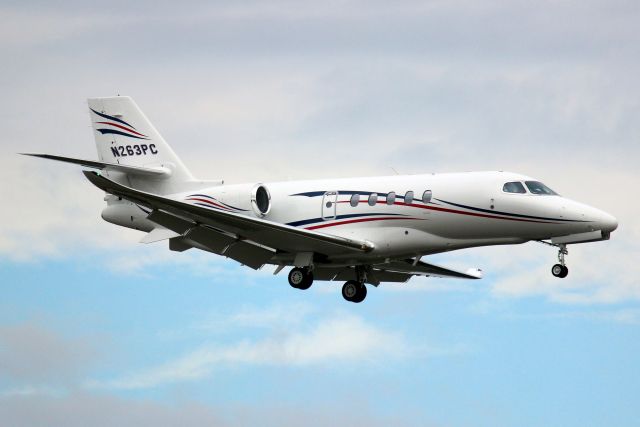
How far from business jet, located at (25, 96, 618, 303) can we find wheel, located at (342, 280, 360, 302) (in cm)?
3

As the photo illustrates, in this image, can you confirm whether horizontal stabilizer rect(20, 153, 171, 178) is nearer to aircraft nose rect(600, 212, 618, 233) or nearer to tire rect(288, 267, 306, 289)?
tire rect(288, 267, 306, 289)

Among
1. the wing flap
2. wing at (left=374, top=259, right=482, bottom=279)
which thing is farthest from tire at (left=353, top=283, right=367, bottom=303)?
the wing flap

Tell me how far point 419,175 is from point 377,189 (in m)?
1.33

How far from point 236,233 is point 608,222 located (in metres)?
11.2

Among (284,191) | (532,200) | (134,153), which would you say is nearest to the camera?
(532,200)

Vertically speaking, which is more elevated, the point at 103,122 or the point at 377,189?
the point at 103,122

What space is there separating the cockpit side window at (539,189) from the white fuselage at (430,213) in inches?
6.0

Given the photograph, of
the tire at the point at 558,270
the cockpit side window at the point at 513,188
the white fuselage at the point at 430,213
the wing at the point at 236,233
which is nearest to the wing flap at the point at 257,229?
the wing at the point at 236,233

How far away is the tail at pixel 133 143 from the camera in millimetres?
44312

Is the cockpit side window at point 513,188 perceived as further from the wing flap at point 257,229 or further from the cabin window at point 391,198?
the wing flap at point 257,229

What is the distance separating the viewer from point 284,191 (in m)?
41.2

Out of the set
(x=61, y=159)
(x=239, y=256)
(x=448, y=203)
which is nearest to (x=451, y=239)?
(x=448, y=203)

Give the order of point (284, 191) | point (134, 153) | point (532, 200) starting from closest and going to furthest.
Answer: point (532, 200) < point (284, 191) < point (134, 153)

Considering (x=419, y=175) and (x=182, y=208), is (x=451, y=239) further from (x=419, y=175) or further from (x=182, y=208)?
(x=182, y=208)
